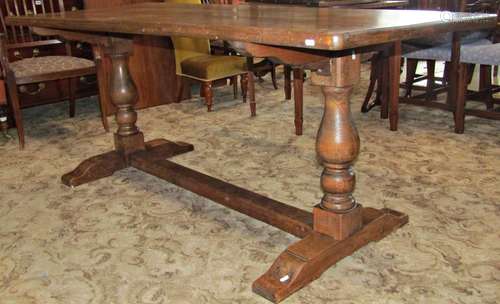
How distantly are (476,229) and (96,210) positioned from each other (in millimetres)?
1488

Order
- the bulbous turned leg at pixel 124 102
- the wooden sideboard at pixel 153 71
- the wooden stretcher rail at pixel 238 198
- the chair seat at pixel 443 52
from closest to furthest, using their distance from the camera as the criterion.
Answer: the wooden stretcher rail at pixel 238 198 → the bulbous turned leg at pixel 124 102 → the chair seat at pixel 443 52 → the wooden sideboard at pixel 153 71

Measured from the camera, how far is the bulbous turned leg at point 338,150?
5.06 feet

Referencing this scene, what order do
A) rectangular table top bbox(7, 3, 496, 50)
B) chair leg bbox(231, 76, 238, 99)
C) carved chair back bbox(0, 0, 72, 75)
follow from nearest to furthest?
rectangular table top bbox(7, 3, 496, 50) → carved chair back bbox(0, 0, 72, 75) → chair leg bbox(231, 76, 238, 99)

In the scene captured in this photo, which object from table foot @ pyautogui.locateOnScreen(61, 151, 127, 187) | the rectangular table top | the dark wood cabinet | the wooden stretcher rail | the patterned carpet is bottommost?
the patterned carpet

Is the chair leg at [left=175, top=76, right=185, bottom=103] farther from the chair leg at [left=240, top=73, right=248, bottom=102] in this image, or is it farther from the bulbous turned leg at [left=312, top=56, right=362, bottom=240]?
the bulbous turned leg at [left=312, top=56, right=362, bottom=240]

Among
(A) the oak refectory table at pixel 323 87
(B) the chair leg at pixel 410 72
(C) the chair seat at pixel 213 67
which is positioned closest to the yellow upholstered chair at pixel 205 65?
(C) the chair seat at pixel 213 67

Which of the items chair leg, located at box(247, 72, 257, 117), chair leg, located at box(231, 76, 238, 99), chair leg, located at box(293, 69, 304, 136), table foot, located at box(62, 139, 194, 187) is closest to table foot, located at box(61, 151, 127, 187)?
table foot, located at box(62, 139, 194, 187)

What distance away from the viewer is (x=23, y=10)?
3.79 m

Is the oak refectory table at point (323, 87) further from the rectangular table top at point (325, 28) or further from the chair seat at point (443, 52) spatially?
the chair seat at point (443, 52)

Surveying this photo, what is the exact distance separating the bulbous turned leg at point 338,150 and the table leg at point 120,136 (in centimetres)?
114

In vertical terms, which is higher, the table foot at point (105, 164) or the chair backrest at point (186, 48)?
the chair backrest at point (186, 48)

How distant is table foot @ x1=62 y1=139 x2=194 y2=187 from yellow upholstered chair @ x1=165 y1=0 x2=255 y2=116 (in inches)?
37.7

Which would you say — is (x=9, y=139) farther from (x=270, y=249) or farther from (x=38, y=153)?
(x=270, y=249)

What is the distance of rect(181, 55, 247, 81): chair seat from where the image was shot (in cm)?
367
